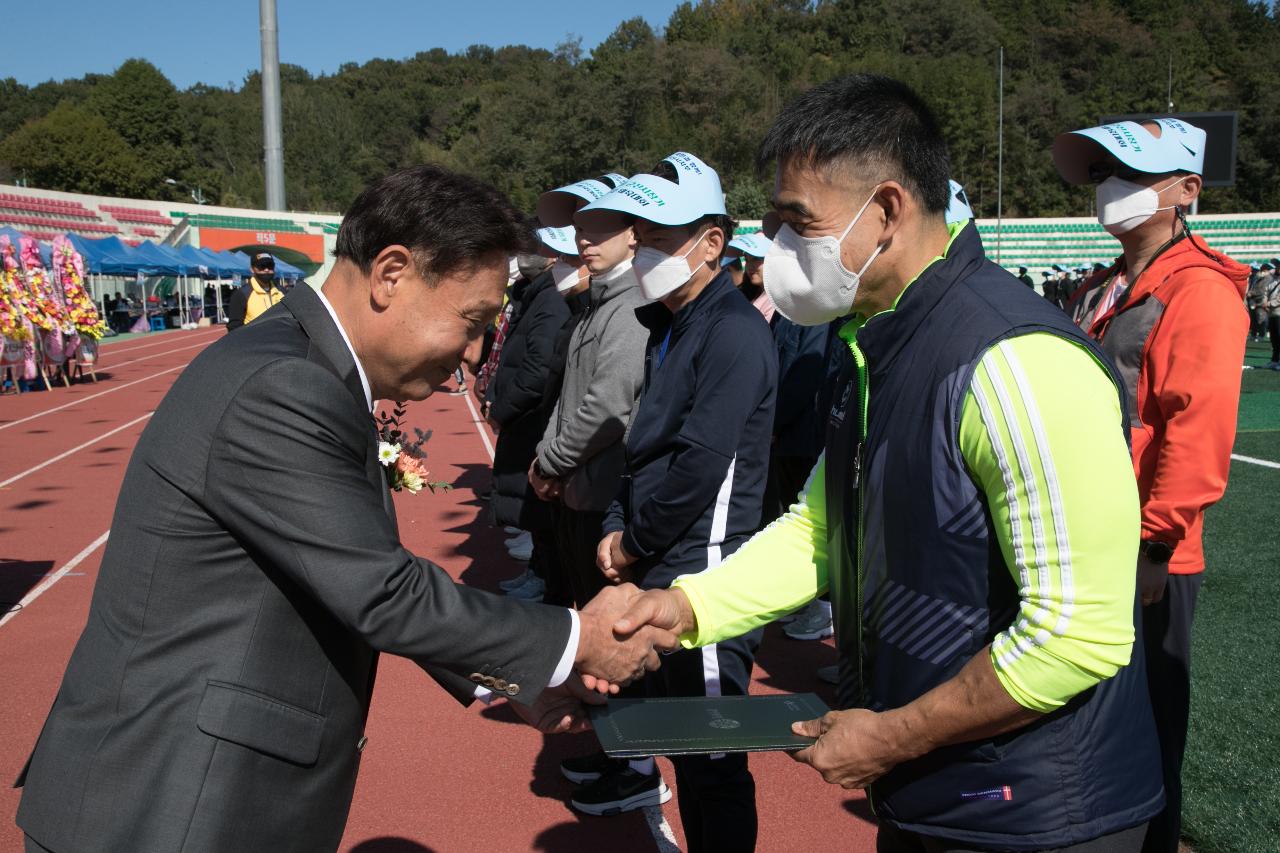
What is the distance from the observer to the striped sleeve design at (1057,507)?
4.84 ft

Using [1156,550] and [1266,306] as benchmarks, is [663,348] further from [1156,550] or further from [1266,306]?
[1266,306]

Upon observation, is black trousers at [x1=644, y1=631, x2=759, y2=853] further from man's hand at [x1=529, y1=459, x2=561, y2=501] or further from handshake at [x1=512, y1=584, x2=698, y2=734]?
man's hand at [x1=529, y1=459, x2=561, y2=501]

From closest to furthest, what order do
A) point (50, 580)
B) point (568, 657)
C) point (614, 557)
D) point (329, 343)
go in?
point (329, 343)
point (568, 657)
point (614, 557)
point (50, 580)

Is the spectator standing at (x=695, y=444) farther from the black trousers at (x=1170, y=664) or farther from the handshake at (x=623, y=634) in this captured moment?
the black trousers at (x=1170, y=664)

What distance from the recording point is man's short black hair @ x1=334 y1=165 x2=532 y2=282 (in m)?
1.98

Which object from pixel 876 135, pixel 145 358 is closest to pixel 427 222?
pixel 876 135

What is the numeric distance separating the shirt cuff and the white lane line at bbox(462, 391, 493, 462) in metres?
9.98

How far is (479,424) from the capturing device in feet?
49.3

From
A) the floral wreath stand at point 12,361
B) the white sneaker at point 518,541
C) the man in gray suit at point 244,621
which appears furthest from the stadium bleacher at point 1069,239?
the man in gray suit at point 244,621

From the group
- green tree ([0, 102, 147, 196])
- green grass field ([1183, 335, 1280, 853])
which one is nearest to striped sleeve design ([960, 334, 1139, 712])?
green grass field ([1183, 335, 1280, 853])

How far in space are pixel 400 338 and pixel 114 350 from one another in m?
29.2

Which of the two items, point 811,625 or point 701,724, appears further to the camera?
point 811,625

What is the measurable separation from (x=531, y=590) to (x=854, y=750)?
16.4 ft

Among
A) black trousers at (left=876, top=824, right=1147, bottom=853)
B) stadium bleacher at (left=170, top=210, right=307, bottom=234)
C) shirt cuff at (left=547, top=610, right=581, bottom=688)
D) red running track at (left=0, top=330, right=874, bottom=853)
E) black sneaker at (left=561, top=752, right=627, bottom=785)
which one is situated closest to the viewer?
black trousers at (left=876, top=824, right=1147, bottom=853)
